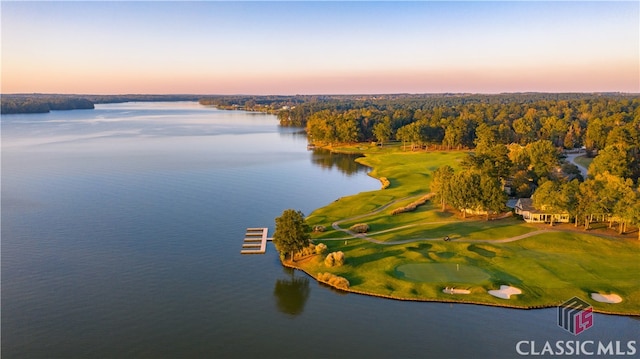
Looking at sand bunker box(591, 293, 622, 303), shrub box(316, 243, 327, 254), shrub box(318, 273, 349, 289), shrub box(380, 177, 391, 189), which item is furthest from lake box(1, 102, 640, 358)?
shrub box(380, 177, 391, 189)

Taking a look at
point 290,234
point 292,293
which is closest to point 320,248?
point 290,234

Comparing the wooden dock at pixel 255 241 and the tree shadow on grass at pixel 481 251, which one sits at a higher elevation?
the tree shadow on grass at pixel 481 251

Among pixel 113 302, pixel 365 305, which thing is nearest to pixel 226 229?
pixel 113 302

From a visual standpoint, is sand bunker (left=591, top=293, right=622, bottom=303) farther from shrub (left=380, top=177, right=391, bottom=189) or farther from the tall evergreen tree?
shrub (left=380, top=177, right=391, bottom=189)

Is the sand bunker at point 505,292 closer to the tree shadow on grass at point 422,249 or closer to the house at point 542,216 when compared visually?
the tree shadow on grass at point 422,249

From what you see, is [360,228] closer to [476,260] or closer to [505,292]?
[476,260]

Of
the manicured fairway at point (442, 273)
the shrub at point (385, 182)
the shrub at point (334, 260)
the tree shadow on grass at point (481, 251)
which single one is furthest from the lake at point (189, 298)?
the tree shadow on grass at point (481, 251)
